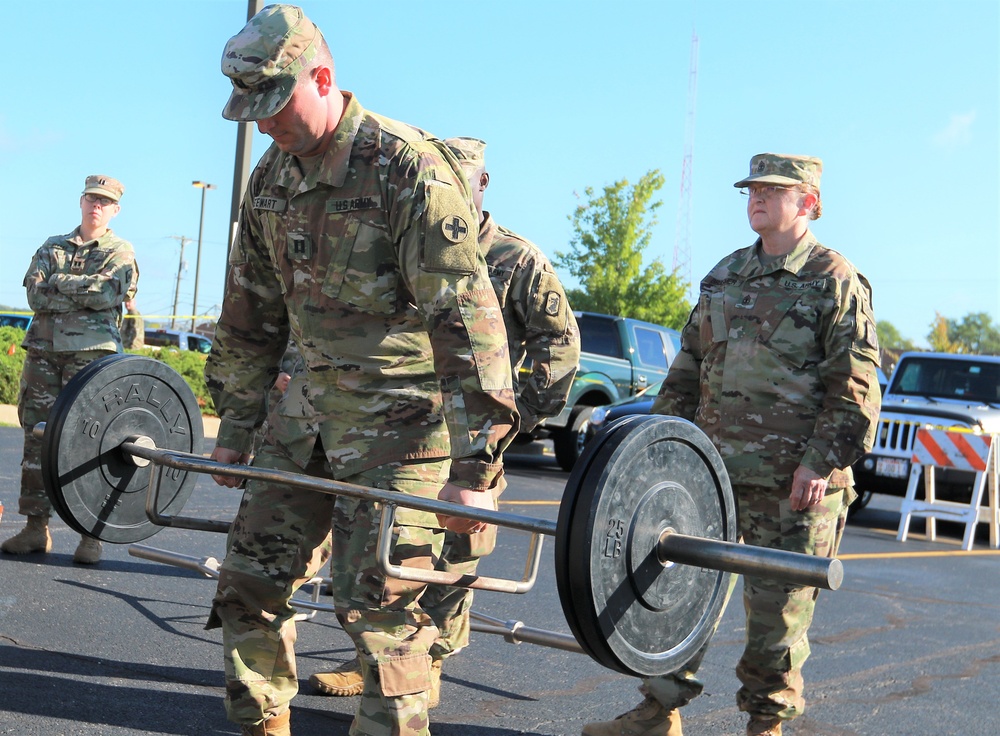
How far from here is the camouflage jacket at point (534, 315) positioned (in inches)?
196

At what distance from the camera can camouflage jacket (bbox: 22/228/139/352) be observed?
22.3ft

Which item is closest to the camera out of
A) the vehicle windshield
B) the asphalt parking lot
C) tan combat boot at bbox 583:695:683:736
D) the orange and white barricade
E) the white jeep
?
tan combat boot at bbox 583:695:683:736

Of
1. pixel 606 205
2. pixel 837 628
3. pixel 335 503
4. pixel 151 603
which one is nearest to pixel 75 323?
pixel 151 603

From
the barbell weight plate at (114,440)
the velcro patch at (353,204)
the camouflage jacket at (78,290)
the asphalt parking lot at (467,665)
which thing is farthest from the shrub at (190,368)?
the velcro patch at (353,204)

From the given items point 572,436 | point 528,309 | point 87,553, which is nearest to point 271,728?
point 528,309

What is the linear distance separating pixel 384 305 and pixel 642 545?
3.38 feet

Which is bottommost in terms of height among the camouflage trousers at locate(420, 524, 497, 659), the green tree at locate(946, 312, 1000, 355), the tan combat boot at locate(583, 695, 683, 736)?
the tan combat boot at locate(583, 695, 683, 736)

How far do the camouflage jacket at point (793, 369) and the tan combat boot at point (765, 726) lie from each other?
2.62ft

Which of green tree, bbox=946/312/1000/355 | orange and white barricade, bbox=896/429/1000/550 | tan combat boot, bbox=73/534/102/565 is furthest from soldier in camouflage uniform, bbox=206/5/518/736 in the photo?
green tree, bbox=946/312/1000/355

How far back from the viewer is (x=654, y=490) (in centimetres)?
281

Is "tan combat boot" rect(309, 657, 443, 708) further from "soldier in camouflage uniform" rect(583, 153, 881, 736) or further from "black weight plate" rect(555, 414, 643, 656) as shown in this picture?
"black weight plate" rect(555, 414, 643, 656)

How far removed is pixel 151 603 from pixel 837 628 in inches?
149

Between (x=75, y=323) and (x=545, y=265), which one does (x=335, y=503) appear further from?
(x=75, y=323)

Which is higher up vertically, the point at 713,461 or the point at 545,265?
the point at 545,265
